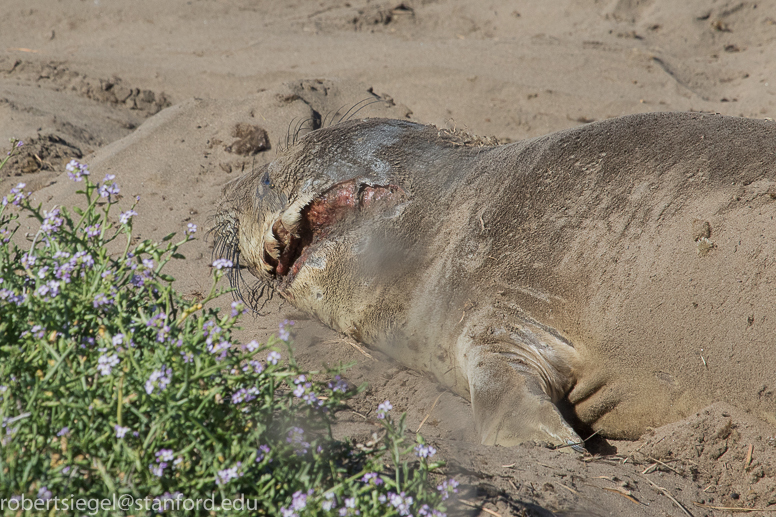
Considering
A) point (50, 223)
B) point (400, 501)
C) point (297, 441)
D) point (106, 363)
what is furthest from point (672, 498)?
point (50, 223)

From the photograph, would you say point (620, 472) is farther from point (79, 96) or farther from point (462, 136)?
point (79, 96)

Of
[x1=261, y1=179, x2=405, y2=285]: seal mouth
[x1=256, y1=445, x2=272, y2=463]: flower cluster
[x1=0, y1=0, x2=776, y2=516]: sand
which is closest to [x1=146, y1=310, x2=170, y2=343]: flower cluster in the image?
[x1=256, y1=445, x2=272, y2=463]: flower cluster

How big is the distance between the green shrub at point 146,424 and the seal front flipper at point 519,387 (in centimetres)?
98

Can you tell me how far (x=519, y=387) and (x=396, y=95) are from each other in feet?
12.5

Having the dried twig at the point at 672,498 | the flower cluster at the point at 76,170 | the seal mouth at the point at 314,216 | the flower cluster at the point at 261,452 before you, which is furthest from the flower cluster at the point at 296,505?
the seal mouth at the point at 314,216

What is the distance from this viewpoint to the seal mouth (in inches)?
129

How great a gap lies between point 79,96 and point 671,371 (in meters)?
5.72

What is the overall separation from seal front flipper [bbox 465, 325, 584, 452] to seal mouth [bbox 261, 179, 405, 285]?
0.94 metres

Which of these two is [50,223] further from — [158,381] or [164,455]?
[164,455]

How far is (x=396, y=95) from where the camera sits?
5.80m

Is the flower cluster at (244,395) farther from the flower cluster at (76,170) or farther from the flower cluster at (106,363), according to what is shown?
the flower cluster at (76,170)

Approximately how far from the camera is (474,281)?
9.91 feet

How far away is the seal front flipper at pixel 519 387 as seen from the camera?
2539 millimetres

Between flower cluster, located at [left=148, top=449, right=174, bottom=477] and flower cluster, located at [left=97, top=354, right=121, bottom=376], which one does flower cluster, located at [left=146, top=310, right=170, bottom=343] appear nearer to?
flower cluster, located at [left=97, top=354, right=121, bottom=376]
